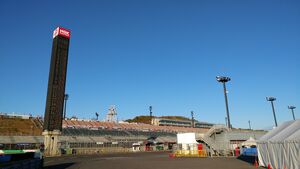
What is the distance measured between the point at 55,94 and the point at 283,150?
5913 centimetres

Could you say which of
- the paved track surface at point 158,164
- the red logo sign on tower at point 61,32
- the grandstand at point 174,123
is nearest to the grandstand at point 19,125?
the red logo sign on tower at point 61,32

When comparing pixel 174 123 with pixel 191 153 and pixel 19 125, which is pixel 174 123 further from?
pixel 191 153

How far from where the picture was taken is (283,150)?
18.7m

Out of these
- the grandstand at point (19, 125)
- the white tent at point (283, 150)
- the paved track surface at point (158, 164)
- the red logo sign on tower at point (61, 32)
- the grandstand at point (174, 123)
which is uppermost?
the red logo sign on tower at point (61, 32)

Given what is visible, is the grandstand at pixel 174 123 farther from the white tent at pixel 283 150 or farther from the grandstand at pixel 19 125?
the white tent at pixel 283 150

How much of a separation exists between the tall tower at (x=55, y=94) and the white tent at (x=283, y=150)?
54583 mm

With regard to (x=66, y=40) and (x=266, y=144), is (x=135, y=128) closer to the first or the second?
(x=66, y=40)

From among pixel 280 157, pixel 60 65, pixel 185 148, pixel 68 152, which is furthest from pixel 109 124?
pixel 280 157

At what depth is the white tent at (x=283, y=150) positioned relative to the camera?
17.0m

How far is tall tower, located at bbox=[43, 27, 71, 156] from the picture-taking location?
211 feet

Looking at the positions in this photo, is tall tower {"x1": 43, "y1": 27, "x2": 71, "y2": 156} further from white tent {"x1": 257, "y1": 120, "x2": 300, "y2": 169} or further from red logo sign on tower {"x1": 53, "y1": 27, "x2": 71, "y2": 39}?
white tent {"x1": 257, "y1": 120, "x2": 300, "y2": 169}

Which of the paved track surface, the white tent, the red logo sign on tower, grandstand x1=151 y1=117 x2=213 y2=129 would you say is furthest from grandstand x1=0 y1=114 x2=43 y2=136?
grandstand x1=151 y1=117 x2=213 y2=129

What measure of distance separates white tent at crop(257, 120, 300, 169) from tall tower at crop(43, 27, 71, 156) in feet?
179

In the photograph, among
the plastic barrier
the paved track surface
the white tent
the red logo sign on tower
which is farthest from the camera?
the red logo sign on tower
